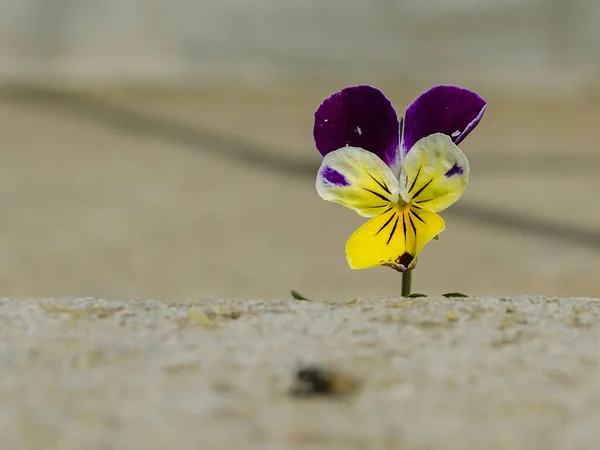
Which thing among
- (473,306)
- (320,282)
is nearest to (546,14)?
(320,282)

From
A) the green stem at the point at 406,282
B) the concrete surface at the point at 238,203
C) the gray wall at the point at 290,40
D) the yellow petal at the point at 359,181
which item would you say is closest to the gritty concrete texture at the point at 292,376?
the green stem at the point at 406,282

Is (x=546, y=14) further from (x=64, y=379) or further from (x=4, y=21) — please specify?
(x=64, y=379)

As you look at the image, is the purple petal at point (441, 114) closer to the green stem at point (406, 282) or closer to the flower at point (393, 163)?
the flower at point (393, 163)

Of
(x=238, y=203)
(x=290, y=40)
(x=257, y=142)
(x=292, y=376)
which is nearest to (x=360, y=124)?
(x=292, y=376)

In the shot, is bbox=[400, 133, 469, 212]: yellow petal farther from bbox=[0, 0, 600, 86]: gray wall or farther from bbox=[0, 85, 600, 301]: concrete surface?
bbox=[0, 0, 600, 86]: gray wall

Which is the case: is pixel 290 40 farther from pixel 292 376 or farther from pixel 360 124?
pixel 292 376
